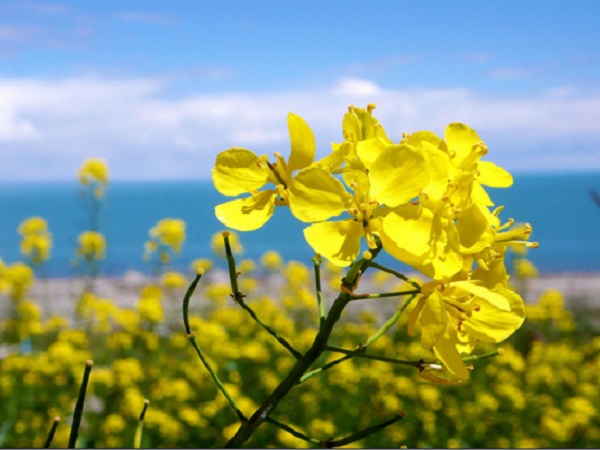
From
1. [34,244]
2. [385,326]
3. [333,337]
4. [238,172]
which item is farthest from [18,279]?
[385,326]

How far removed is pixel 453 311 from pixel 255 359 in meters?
3.41

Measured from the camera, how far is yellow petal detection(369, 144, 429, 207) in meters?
0.95

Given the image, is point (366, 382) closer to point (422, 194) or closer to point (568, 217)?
point (422, 194)

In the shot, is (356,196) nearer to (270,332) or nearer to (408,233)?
(408,233)

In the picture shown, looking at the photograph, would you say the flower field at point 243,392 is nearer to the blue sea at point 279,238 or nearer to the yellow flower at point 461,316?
the blue sea at point 279,238

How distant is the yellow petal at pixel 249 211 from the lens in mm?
1093

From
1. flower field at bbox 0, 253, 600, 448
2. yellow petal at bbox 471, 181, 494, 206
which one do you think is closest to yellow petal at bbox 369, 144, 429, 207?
yellow petal at bbox 471, 181, 494, 206

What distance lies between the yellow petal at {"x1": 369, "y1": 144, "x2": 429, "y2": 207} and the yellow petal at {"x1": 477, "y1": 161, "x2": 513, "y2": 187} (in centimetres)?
19

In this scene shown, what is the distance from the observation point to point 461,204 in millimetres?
976

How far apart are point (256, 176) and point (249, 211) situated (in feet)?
0.22

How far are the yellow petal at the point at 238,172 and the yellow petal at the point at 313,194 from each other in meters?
0.16

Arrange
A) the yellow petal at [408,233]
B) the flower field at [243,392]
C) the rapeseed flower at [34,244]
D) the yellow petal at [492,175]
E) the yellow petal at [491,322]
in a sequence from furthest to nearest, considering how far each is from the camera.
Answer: the rapeseed flower at [34,244] < the flower field at [243,392] < the yellow petal at [492,175] < the yellow petal at [491,322] < the yellow petal at [408,233]

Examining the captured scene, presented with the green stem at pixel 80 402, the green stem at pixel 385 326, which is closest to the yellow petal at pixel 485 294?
the green stem at pixel 385 326

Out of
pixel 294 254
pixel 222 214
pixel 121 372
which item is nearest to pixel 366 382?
pixel 121 372
